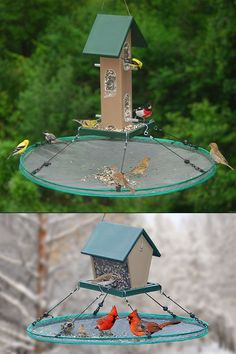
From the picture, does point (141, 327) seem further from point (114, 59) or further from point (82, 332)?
point (114, 59)

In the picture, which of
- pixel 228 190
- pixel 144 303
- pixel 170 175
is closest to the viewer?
pixel 170 175

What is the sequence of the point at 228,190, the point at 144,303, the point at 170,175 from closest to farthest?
the point at 170,175 < the point at 144,303 < the point at 228,190

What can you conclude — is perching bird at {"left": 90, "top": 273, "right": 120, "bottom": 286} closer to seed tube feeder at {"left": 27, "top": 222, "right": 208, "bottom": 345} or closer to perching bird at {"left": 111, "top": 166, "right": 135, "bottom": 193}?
seed tube feeder at {"left": 27, "top": 222, "right": 208, "bottom": 345}

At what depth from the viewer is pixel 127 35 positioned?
4.17m

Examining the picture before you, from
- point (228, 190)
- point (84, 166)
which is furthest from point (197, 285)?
point (84, 166)

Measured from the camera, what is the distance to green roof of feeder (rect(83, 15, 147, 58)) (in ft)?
13.4

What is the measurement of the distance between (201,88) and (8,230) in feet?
6.91

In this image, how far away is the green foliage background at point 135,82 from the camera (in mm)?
8328

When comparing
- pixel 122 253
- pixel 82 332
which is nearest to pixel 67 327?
pixel 82 332

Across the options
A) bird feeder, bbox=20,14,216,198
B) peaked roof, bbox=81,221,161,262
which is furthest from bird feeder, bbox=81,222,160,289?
bird feeder, bbox=20,14,216,198

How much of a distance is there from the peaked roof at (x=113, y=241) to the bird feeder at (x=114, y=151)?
1.00 feet

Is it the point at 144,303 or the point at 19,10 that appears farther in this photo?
the point at 19,10

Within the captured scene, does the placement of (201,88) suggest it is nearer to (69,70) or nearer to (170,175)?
(69,70)

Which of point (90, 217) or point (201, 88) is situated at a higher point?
point (201, 88)
